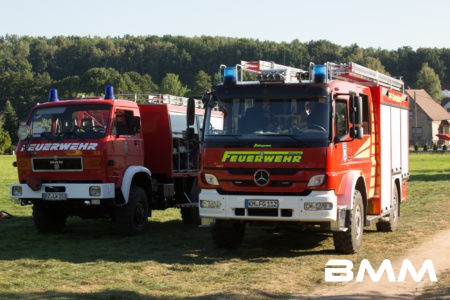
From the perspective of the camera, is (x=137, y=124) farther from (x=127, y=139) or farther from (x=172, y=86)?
(x=172, y=86)

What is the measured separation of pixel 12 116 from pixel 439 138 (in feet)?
219

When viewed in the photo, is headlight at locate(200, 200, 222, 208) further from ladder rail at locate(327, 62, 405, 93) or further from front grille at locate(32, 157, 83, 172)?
front grille at locate(32, 157, 83, 172)

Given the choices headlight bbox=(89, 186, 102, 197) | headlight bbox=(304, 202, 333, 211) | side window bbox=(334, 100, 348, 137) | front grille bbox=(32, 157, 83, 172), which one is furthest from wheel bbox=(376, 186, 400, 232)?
front grille bbox=(32, 157, 83, 172)

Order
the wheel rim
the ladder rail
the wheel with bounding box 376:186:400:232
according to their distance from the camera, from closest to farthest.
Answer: the ladder rail
the wheel rim
the wheel with bounding box 376:186:400:232

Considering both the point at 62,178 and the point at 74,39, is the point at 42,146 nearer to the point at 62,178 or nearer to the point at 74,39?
the point at 62,178

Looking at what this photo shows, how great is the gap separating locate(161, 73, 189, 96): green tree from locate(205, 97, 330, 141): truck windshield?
117268 mm

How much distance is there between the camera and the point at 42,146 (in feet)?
44.0

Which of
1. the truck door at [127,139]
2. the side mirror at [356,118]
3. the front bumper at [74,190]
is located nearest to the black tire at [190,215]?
the truck door at [127,139]

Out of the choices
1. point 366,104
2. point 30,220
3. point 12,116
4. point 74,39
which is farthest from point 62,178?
point 74,39

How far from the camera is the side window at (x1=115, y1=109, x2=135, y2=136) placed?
13680 mm

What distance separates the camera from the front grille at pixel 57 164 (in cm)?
1317

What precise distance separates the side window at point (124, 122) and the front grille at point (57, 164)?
1.01 metres

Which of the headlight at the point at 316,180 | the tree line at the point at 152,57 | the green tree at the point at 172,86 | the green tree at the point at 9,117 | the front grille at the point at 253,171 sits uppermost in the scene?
the tree line at the point at 152,57

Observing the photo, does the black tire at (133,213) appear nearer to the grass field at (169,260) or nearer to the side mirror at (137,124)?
the grass field at (169,260)
